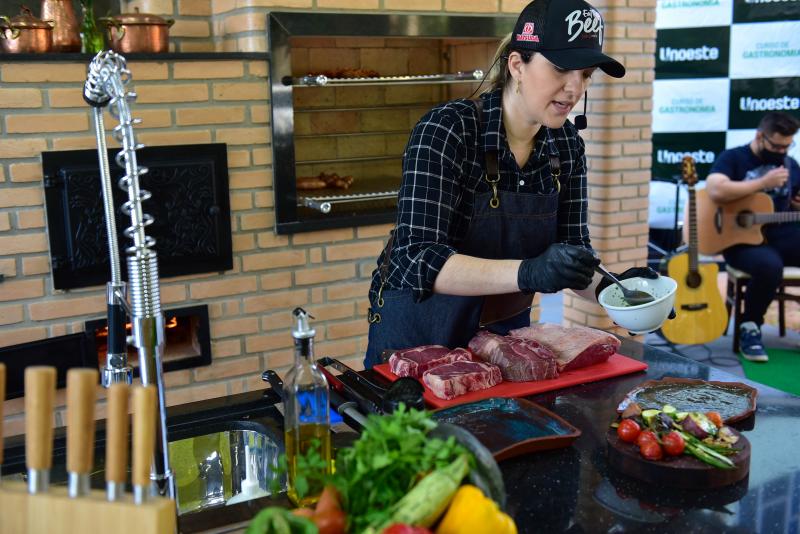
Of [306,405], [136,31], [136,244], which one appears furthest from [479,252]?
[136,31]

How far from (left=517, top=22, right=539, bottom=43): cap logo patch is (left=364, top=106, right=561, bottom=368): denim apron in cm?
23

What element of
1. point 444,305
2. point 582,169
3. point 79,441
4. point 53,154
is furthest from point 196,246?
point 79,441

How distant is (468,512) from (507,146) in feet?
4.70

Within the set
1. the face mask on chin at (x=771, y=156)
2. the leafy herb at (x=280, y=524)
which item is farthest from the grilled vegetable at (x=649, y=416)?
the face mask on chin at (x=771, y=156)

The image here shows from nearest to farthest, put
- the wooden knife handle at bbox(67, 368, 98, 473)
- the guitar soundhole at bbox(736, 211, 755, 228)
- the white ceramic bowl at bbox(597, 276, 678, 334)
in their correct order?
the wooden knife handle at bbox(67, 368, 98, 473), the white ceramic bowl at bbox(597, 276, 678, 334), the guitar soundhole at bbox(736, 211, 755, 228)

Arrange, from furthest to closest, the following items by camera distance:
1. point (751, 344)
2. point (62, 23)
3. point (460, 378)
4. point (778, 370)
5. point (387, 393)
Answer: point (751, 344) → point (778, 370) → point (62, 23) → point (460, 378) → point (387, 393)

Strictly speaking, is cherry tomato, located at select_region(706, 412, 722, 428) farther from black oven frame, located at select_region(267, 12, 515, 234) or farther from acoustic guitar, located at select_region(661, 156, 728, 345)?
acoustic guitar, located at select_region(661, 156, 728, 345)

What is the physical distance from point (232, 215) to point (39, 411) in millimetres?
2427

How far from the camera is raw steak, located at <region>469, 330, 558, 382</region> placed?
6.73 feet

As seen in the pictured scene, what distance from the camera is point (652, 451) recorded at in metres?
1.57

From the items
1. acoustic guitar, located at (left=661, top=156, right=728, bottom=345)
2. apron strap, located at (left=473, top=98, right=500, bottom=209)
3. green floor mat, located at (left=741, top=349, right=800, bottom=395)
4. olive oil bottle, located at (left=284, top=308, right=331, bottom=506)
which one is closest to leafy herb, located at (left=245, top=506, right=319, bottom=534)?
olive oil bottle, located at (left=284, top=308, right=331, bottom=506)

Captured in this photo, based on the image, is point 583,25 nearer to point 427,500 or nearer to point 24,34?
point 427,500

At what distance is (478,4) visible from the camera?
149 inches

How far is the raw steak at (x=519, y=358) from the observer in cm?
205
